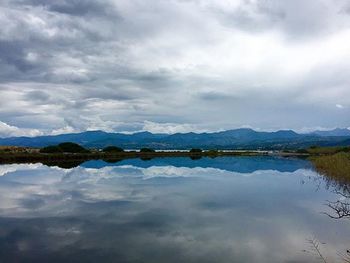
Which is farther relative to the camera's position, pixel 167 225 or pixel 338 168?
pixel 338 168

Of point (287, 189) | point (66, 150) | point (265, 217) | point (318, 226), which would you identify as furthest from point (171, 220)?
point (66, 150)

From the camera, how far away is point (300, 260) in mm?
12992

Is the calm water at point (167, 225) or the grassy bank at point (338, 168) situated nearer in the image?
the calm water at point (167, 225)

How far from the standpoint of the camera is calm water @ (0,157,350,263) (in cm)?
1362

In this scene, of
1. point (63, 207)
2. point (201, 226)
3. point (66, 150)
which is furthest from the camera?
point (66, 150)

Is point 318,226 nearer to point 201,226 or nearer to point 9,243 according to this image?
point 201,226

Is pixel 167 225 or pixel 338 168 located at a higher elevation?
pixel 338 168

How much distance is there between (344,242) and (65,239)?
34.9 ft

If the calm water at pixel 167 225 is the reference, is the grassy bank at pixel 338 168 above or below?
above

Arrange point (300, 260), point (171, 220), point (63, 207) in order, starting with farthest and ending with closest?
point (63, 207) → point (171, 220) → point (300, 260)

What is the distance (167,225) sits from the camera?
1797cm

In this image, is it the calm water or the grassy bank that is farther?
the grassy bank

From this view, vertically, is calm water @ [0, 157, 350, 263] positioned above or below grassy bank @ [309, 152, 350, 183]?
below

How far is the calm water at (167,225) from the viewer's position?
44.7ft
